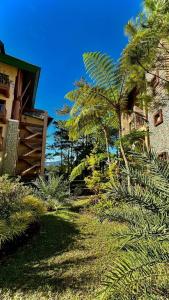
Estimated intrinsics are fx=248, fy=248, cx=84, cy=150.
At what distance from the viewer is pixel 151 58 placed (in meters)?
7.50

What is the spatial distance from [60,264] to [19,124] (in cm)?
1189

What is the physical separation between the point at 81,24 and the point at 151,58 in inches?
447

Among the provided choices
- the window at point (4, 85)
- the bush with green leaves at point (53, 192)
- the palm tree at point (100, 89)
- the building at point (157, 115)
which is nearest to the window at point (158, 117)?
the building at point (157, 115)

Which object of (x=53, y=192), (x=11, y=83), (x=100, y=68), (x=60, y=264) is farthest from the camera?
(x=11, y=83)

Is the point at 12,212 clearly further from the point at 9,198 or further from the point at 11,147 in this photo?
the point at 11,147

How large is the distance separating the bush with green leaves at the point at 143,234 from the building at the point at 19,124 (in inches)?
463

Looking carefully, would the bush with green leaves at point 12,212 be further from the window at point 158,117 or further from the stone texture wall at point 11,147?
the window at point 158,117

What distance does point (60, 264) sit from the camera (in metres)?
4.57

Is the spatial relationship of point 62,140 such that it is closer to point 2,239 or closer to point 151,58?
point 151,58

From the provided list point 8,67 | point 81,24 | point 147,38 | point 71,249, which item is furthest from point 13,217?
point 81,24

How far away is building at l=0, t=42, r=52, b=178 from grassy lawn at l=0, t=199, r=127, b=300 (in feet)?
25.4

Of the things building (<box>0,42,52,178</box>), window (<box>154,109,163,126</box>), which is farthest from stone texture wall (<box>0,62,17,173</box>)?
window (<box>154,109,163,126</box>)

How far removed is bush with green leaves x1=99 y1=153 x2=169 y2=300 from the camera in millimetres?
1777

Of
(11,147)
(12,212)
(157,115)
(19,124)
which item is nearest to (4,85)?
(19,124)
